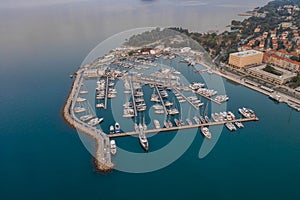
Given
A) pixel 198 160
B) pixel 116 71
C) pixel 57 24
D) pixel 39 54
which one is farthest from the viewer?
pixel 57 24

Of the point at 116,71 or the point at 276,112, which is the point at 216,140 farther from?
the point at 116,71

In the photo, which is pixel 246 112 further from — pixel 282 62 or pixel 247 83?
pixel 282 62

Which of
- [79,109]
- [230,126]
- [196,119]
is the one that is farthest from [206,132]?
[79,109]

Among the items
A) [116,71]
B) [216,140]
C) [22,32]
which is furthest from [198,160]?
[22,32]

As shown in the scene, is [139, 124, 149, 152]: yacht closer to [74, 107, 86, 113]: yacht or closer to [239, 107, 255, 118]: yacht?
[74, 107, 86, 113]: yacht

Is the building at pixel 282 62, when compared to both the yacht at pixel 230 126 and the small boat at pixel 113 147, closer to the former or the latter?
the yacht at pixel 230 126
